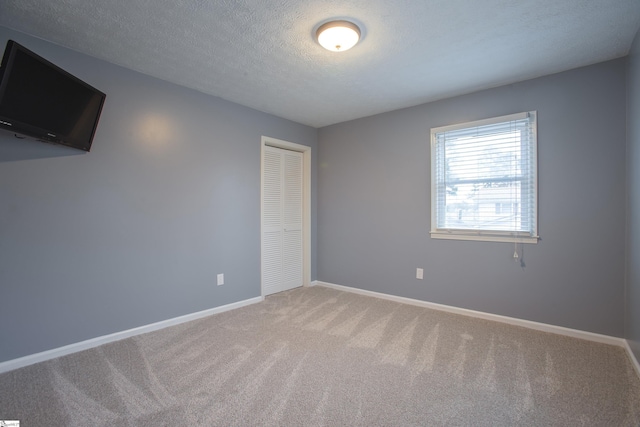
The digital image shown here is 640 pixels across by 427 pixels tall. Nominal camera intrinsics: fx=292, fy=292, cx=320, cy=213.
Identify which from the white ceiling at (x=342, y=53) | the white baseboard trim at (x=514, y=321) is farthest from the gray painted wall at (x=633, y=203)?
the white ceiling at (x=342, y=53)

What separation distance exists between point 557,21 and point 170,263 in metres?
3.83

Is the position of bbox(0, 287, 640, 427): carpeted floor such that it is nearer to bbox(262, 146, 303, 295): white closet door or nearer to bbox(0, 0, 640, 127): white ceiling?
bbox(262, 146, 303, 295): white closet door

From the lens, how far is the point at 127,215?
273 cm

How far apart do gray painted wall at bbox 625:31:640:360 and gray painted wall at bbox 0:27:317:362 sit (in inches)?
141

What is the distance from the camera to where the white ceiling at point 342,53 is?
1909 mm

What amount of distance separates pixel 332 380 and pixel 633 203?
8.75 feet

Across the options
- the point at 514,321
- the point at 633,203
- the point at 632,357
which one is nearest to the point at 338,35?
the point at 633,203

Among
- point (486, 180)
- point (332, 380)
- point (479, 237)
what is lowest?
point (332, 380)

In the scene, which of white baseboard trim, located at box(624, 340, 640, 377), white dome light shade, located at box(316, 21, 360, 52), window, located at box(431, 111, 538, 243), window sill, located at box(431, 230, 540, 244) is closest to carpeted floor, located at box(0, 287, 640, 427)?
white baseboard trim, located at box(624, 340, 640, 377)

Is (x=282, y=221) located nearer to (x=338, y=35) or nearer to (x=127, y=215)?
(x=127, y=215)

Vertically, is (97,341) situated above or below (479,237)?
below

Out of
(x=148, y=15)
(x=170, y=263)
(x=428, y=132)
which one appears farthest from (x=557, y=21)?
(x=170, y=263)

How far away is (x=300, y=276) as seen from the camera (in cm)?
457

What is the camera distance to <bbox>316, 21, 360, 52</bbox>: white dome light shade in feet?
6.72
